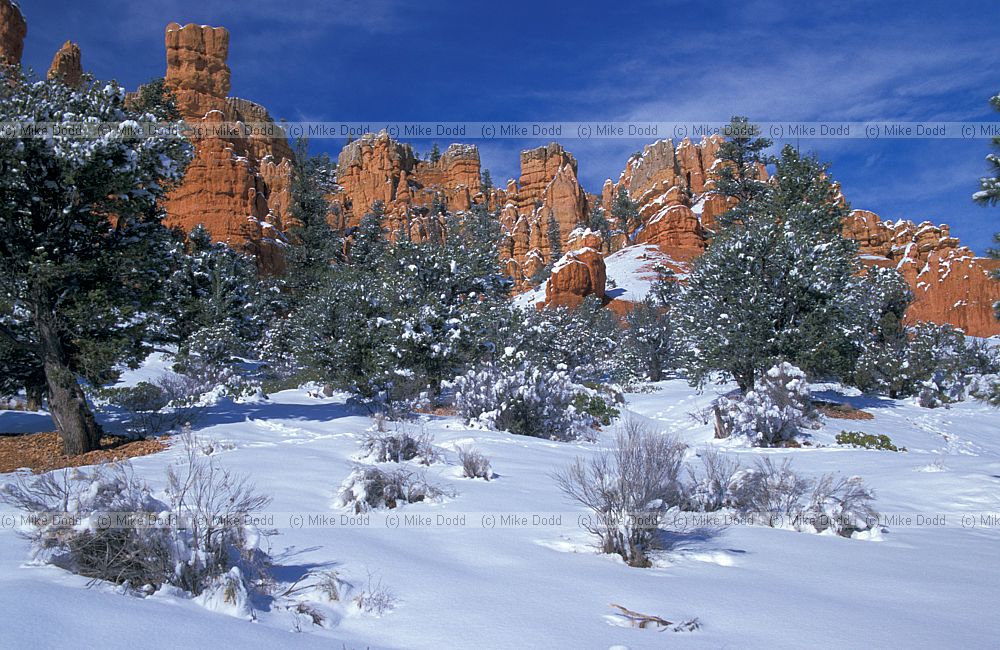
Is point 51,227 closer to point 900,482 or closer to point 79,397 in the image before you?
point 79,397

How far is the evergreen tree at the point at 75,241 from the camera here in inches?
379

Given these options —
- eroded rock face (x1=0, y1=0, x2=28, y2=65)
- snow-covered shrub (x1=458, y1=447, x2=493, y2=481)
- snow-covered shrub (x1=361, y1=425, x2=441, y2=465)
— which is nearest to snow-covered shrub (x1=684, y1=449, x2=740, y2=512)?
snow-covered shrub (x1=458, y1=447, x2=493, y2=481)

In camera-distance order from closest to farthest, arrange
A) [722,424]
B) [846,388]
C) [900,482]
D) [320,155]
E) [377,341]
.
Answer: [900,482], [722,424], [377,341], [846,388], [320,155]

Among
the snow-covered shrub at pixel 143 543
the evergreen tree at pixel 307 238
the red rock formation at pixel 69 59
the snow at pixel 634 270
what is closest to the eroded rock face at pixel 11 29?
the red rock formation at pixel 69 59

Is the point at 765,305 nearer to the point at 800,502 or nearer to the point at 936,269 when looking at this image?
the point at 800,502

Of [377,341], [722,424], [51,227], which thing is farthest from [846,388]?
[51,227]

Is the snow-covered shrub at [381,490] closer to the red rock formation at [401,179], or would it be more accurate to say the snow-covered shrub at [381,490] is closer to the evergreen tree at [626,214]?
the evergreen tree at [626,214]

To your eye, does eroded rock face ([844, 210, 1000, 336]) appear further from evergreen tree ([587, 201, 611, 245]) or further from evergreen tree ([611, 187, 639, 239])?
evergreen tree ([587, 201, 611, 245])

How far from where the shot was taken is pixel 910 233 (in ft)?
226

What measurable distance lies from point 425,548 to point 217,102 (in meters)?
73.9

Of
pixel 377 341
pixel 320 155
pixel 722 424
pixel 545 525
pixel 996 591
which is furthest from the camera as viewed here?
pixel 320 155

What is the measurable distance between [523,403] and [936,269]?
6318 centimetres

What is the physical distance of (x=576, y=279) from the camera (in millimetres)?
53562

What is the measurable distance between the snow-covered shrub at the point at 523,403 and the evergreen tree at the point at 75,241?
6.75 m
